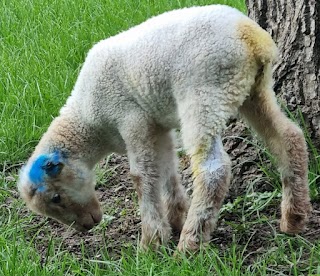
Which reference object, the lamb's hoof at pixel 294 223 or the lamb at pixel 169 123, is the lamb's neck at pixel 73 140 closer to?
the lamb at pixel 169 123

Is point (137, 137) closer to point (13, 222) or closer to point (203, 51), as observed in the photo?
point (203, 51)

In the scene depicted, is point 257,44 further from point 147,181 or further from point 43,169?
point 43,169

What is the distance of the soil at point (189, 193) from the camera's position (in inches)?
180

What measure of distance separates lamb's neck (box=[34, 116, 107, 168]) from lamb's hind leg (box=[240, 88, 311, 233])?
955mm

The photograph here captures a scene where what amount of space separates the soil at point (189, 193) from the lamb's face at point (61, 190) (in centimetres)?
17

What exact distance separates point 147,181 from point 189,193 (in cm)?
70

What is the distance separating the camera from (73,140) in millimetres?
4723

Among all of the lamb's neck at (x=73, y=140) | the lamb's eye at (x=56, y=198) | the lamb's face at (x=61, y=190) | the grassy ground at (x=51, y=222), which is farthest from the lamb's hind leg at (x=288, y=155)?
the lamb's eye at (x=56, y=198)

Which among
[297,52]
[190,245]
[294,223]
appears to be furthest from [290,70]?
[190,245]

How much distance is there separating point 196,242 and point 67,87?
8.08 feet

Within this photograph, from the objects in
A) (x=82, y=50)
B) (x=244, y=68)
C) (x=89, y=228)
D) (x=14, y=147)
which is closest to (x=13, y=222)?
(x=89, y=228)

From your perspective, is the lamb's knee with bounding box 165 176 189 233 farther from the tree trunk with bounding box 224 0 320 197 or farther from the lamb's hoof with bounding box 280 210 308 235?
the lamb's hoof with bounding box 280 210 308 235

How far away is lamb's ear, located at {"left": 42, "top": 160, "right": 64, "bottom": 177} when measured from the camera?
462 cm

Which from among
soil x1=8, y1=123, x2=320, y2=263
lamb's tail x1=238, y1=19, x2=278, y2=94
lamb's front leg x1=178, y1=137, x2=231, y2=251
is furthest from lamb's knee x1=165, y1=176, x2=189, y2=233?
lamb's tail x1=238, y1=19, x2=278, y2=94
